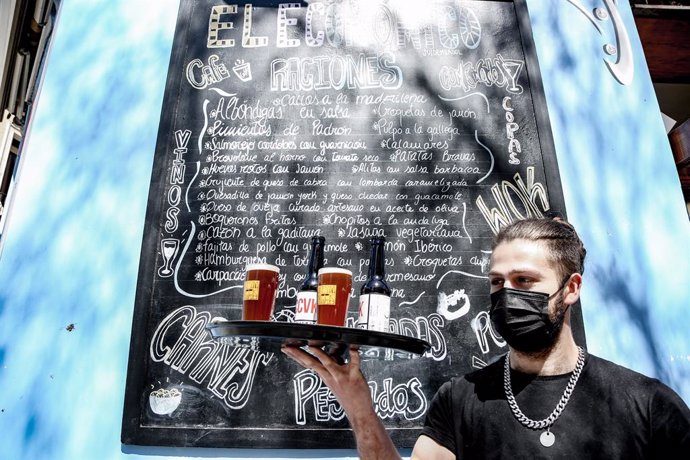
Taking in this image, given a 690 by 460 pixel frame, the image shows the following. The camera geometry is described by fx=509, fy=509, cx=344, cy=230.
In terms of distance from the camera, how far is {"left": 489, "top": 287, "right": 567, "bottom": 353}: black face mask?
1.68 meters

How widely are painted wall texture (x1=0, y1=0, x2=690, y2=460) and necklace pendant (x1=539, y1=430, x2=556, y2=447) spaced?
117cm

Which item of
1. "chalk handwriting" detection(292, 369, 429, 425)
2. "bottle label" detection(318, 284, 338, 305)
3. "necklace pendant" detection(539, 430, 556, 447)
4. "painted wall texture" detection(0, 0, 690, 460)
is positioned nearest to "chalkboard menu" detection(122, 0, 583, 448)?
"chalk handwriting" detection(292, 369, 429, 425)

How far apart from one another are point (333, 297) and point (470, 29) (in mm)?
2210

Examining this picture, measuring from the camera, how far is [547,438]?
1576 millimetres

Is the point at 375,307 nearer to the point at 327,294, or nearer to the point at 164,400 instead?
the point at 327,294

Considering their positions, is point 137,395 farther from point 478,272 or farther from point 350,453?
point 478,272

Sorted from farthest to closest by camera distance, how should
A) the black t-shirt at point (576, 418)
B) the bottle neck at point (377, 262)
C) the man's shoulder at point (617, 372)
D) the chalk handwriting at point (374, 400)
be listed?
the chalk handwriting at point (374, 400) < the bottle neck at point (377, 262) < the man's shoulder at point (617, 372) < the black t-shirt at point (576, 418)

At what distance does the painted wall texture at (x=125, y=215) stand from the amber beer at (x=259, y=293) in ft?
3.47

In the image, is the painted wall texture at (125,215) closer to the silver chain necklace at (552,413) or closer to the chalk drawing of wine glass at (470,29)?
the chalk drawing of wine glass at (470,29)

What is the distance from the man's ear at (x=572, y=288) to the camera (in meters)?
1.74

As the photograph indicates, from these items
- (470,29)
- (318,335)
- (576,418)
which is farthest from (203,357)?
(470,29)

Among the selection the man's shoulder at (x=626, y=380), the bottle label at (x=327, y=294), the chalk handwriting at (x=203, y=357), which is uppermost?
the bottle label at (x=327, y=294)

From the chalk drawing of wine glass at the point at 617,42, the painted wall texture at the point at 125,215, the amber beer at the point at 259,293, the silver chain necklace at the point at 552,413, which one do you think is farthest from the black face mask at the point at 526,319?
the chalk drawing of wine glass at the point at 617,42

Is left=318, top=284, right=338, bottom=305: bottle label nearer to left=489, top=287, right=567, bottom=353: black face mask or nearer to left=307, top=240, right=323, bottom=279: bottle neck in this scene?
left=307, top=240, right=323, bottom=279: bottle neck
